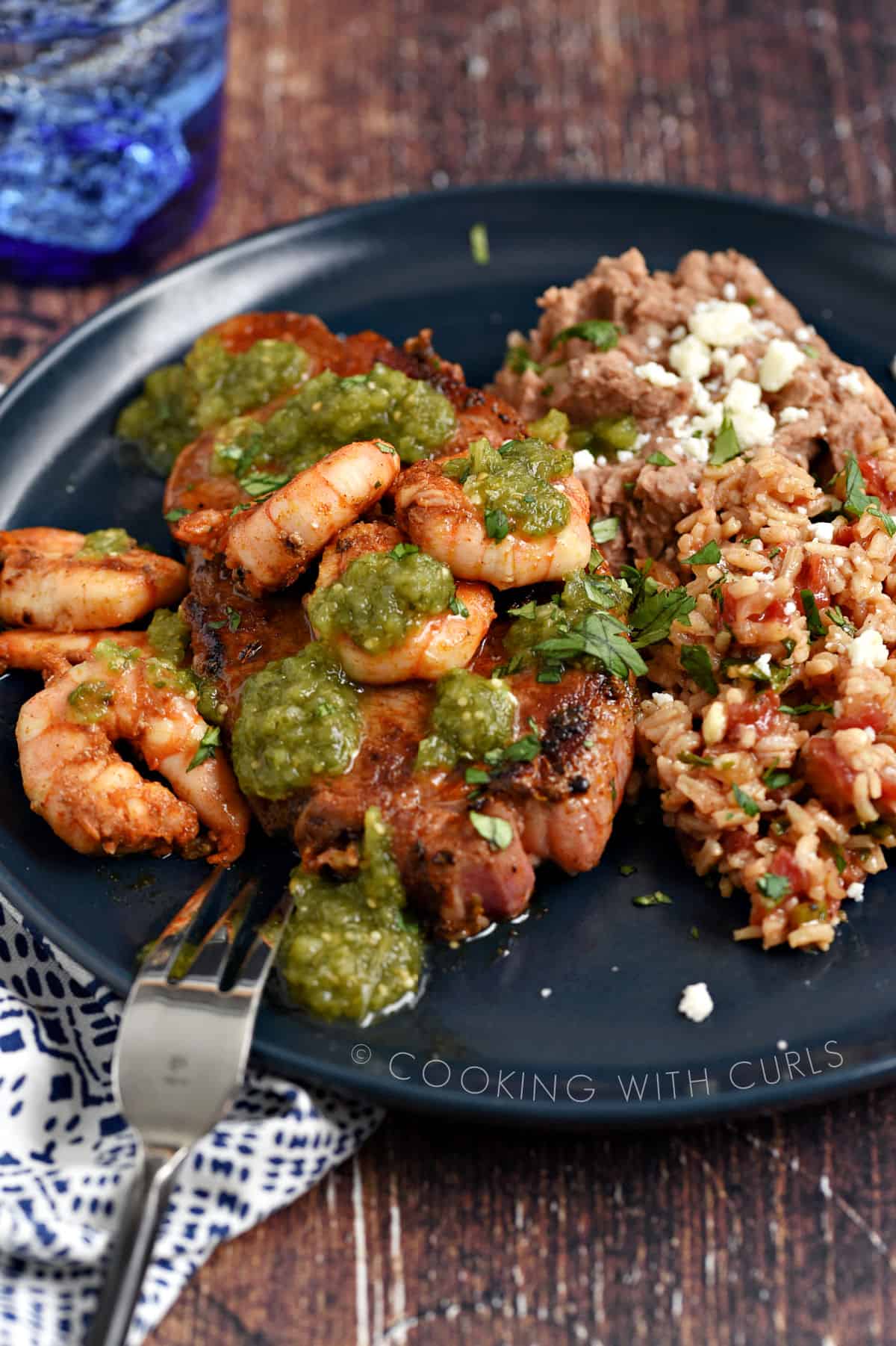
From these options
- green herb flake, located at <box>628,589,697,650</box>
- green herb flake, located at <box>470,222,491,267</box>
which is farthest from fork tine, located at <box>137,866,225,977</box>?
green herb flake, located at <box>470,222,491,267</box>

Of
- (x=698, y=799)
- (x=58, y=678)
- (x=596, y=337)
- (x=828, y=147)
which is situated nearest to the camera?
(x=698, y=799)

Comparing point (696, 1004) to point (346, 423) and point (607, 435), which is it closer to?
point (607, 435)

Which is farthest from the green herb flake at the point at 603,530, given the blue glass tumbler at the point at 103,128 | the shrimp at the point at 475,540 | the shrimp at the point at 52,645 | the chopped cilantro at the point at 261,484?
the blue glass tumbler at the point at 103,128

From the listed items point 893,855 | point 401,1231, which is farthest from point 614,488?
point 401,1231

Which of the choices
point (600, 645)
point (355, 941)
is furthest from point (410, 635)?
point (355, 941)

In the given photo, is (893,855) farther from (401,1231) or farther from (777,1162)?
(401,1231)
